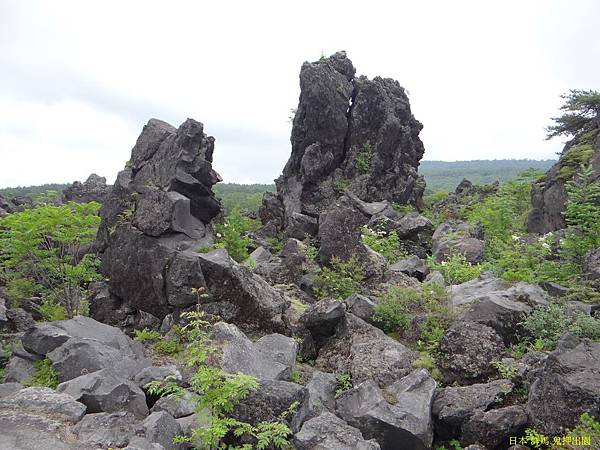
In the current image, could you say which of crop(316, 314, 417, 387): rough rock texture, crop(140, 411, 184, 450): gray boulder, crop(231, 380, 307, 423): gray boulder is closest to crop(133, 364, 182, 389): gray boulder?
crop(140, 411, 184, 450): gray boulder

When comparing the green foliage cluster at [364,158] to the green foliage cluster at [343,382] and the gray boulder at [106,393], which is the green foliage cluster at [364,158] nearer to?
the green foliage cluster at [343,382]

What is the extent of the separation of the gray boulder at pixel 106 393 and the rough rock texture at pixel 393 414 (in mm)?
4112

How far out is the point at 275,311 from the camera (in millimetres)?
13430

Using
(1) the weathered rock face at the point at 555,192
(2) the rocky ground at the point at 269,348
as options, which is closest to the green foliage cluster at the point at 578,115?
(1) the weathered rock face at the point at 555,192

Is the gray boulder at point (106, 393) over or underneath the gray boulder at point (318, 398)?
over

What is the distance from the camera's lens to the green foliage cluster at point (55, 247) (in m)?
13.8

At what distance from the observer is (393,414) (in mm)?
8508

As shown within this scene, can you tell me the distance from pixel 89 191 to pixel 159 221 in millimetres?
26041

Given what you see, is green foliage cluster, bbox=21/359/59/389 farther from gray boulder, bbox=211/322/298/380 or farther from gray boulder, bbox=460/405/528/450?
gray boulder, bbox=460/405/528/450

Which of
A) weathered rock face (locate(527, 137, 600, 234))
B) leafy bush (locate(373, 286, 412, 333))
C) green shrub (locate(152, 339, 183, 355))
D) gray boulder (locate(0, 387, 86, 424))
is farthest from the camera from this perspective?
weathered rock face (locate(527, 137, 600, 234))

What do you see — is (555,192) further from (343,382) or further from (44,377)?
(44,377)

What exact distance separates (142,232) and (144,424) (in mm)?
8083

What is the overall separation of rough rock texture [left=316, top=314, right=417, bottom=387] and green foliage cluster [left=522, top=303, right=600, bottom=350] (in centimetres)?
288

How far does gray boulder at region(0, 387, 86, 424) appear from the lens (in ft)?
27.1
